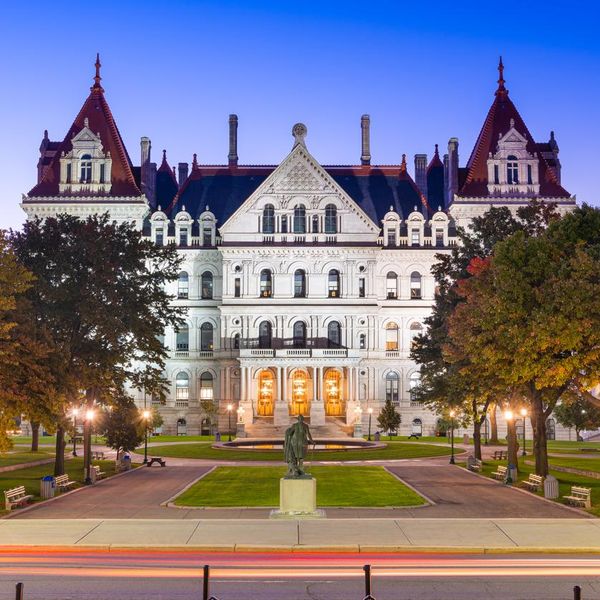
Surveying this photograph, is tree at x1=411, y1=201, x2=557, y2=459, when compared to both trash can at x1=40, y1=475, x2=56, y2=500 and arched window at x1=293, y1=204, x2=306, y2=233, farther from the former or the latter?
arched window at x1=293, y1=204, x2=306, y2=233

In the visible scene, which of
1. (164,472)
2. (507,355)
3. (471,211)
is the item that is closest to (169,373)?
(471,211)

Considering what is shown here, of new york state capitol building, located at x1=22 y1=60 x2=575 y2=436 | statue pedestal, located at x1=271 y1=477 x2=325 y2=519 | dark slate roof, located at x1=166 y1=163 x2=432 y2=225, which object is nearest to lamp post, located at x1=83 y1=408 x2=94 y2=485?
statue pedestal, located at x1=271 y1=477 x2=325 y2=519

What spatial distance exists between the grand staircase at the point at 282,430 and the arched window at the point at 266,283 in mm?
12312

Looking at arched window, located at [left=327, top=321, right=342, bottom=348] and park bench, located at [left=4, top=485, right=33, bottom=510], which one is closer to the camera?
park bench, located at [left=4, top=485, right=33, bottom=510]

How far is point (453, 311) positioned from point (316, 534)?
2494cm

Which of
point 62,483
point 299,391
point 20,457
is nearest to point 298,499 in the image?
point 62,483

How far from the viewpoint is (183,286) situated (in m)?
84.8

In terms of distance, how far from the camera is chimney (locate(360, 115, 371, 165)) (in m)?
90.6

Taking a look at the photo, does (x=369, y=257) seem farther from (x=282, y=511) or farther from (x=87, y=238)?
(x=282, y=511)

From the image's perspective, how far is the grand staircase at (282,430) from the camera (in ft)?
237

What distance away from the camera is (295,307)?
80.7 metres

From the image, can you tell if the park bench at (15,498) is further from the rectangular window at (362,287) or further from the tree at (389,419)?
the rectangular window at (362,287)

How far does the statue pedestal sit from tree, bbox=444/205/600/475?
1014 cm

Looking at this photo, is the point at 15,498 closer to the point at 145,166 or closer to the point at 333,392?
the point at 333,392
